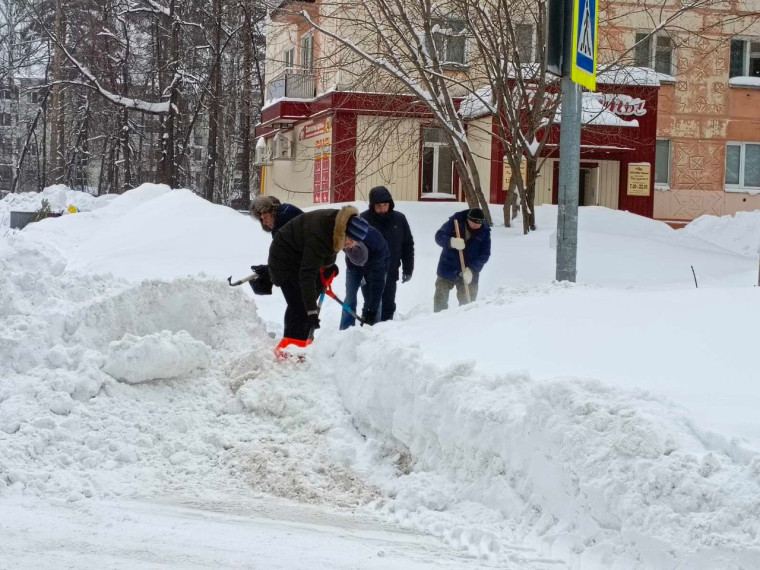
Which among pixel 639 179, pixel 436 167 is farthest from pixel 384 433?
pixel 639 179

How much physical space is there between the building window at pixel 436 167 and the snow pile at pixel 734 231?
18.5 feet

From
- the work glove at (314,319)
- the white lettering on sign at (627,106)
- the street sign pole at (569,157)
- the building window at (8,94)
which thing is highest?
the building window at (8,94)

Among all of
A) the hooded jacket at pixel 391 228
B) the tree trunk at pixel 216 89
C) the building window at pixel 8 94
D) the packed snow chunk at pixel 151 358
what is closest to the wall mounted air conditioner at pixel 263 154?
the tree trunk at pixel 216 89

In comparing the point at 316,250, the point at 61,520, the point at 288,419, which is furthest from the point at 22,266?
the point at 61,520

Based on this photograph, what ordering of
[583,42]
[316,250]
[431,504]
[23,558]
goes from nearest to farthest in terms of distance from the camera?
[23,558] → [431,504] → [583,42] → [316,250]

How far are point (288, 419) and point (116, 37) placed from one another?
28.4 meters

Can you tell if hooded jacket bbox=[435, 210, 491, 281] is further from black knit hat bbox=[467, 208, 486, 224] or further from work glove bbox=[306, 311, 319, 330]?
work glove bbox=[306, 311, 319, 330]

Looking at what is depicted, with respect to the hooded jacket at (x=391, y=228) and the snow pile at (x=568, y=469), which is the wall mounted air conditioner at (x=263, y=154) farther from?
the snow pile at (x=568, y=469)

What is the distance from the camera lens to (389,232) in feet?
29.4

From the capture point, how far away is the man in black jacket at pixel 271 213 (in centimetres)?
784

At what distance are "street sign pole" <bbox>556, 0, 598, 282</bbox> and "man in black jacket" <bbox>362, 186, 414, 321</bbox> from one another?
1874 mm

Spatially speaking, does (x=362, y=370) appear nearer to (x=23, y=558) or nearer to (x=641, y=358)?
(x=641, y=358)

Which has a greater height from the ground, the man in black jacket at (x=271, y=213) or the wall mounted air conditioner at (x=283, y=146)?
the wall mounted air conditioner at (x=283, y=146)

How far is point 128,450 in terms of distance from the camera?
540cm
